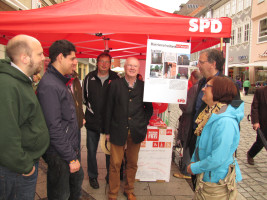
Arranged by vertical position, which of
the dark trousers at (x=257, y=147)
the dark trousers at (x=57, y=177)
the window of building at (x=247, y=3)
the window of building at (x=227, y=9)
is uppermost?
the window of building at (x=227, y=9)

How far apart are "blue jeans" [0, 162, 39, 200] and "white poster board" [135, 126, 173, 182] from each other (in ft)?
6.54

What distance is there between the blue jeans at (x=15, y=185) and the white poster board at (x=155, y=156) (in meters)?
1.99

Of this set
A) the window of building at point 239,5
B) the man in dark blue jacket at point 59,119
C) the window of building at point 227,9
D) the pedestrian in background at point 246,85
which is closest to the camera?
the man in dark blue jacket at point 59,119

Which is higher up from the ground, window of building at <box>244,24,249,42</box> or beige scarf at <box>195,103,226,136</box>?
window of building at <box>244,24,249,42</box>

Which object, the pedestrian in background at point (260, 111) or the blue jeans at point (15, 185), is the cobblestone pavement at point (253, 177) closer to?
the pedestrian in background at point (260, 111)

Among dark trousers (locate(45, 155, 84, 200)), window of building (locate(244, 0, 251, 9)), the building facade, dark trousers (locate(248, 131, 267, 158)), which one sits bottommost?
dark trousers (locate(248, 131, 267, 158))

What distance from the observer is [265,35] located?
21.1 meters

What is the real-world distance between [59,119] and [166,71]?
1562 millimetres

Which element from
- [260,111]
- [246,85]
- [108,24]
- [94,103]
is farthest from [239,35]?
[108,24]

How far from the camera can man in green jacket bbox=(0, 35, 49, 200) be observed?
4.57 feet

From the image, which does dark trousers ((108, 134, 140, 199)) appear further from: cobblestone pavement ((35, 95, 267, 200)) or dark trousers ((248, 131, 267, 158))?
dark trousers ((248, 131, 267, 158))

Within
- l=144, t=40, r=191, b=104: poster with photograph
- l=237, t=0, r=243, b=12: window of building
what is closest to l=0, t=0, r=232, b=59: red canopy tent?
l=144, t=40, r=191, b=104: poster with photograph

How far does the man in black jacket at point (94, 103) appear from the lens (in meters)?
3.24

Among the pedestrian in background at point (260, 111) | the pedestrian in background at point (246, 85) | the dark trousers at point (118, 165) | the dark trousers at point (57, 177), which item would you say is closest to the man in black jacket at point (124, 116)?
the dark trousers at point (118, 165)
